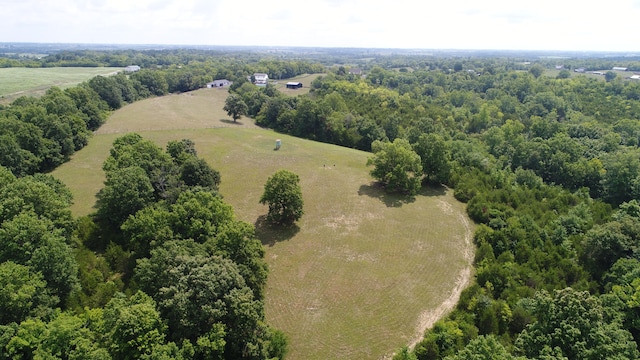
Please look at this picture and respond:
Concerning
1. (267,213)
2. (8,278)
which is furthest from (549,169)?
(8,278)

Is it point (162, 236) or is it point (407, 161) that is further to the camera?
point (407, 161)

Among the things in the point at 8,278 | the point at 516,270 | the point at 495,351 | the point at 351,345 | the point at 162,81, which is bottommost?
the point at 351,345

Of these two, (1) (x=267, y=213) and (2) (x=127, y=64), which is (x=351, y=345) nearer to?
(1) (x=267, y=213)

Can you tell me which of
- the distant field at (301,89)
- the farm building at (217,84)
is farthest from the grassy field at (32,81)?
the distant field at (301,89)

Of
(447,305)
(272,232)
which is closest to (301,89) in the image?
(272,232)

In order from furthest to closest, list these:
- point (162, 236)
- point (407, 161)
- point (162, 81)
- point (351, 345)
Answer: point (162, 81)
point (407, 161)
point (162, 236)
point (351, 345)

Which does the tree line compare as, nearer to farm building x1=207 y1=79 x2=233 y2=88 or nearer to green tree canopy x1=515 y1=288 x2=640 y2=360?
green tree canopy x1=515 y1=288 x2=640 y2=360

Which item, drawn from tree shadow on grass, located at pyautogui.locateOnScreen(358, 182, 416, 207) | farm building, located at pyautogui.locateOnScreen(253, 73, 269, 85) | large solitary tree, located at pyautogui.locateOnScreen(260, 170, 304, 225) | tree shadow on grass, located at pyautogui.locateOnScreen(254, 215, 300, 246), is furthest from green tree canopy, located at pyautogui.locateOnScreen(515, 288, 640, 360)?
farm building, located at pyautogui.locateOnScreen(253, 73, 269, 85)

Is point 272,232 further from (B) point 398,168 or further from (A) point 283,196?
(B) point 398,168
